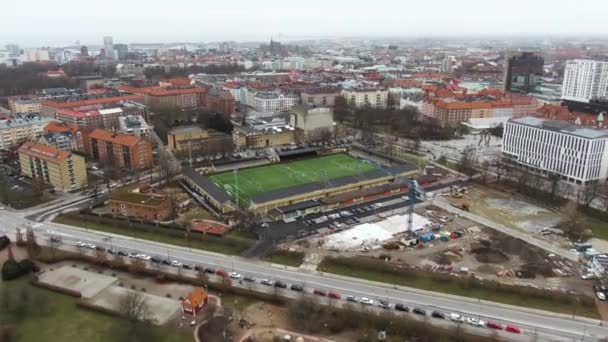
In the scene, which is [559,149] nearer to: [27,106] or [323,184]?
[323,184]

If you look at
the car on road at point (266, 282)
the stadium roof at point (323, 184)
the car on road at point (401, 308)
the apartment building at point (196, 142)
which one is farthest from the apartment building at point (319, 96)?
the car on road at point (401, 308)

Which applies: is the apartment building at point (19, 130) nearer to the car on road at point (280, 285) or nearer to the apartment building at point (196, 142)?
the apartment building at point (196, 142)

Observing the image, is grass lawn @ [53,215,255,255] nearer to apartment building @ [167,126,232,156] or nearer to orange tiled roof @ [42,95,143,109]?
apartment building @ [167,126,232,156]

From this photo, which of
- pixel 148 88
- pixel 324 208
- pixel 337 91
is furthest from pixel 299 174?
pixel 148 88

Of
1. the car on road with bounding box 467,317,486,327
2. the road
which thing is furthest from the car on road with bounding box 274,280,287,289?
the car on road with bounding box 467,317,486,327

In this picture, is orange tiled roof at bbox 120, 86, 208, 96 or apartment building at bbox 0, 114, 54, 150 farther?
orange tiled roof at bbox 120, 86, 208, 96

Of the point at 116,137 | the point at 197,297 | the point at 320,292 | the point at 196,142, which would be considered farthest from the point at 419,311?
the point at 116,137
